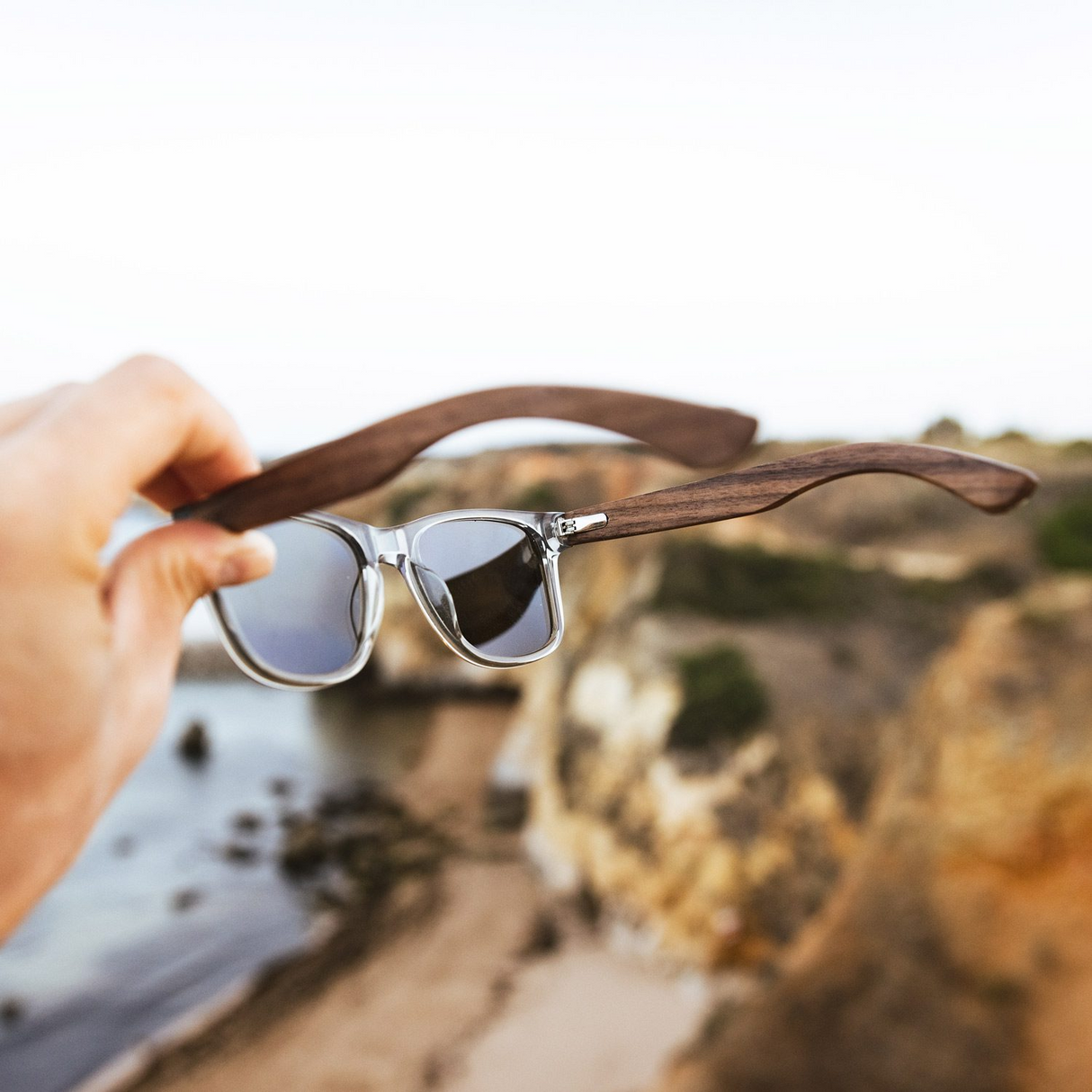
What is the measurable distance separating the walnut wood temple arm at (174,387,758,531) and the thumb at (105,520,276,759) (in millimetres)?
53

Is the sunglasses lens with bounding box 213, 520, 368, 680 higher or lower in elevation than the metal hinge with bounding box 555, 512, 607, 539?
lower

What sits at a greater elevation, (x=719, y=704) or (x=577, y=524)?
(x=577, y=524)

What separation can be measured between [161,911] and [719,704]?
12540 mm

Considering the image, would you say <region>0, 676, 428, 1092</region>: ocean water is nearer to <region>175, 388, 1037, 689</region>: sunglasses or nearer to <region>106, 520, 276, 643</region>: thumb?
<region>175, 388, 1037, 689</region>: sunglasses

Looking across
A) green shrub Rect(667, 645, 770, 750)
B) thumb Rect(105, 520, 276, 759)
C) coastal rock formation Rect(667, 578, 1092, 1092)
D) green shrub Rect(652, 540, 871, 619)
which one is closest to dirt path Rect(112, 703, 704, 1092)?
green shrub Rect(667, 645, 770, 750)

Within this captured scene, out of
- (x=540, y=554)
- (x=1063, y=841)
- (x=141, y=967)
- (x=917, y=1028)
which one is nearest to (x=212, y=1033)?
(x=141, y=967)

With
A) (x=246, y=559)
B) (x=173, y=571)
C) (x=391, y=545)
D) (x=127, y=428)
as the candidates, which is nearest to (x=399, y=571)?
(x=391, y=545)

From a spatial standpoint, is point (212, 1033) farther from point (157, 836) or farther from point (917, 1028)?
point (917, 1028)

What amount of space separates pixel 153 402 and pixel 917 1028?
6024 millimetres

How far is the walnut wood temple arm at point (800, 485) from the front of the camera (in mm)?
1252

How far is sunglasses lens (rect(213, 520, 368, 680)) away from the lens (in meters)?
1.58

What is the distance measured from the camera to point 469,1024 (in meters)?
13.5

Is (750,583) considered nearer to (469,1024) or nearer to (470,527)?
(469,1024)

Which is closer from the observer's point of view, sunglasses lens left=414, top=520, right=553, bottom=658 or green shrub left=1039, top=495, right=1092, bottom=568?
sunglasses lens left=414, top=520, right=553, bottom=658
